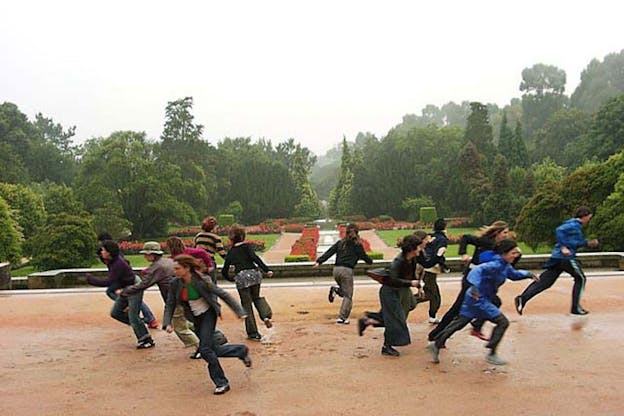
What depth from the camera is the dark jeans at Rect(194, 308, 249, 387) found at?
5.35m

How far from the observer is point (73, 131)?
302ft

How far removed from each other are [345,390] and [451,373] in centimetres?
118

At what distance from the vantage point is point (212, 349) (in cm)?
541

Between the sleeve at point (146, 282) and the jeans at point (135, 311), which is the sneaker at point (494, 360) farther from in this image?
the jeans at point (135, 311)

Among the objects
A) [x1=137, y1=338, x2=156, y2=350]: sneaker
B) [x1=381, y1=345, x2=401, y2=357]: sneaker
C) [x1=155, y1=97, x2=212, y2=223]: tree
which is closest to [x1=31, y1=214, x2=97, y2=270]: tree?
[x1=137, y1=338, x2=156, y2=350]: sneaker

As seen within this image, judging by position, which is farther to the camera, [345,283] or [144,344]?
[345,283]

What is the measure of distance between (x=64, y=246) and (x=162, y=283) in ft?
47.9

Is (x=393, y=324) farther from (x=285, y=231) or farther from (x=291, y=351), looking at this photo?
(x=285, y=231)

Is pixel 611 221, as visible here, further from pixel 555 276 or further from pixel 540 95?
pixel 540 95

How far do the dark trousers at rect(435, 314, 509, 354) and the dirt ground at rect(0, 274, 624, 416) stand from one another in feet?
0.82

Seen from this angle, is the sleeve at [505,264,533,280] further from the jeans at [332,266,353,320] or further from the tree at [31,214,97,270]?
the tree at [31,214,97,270]

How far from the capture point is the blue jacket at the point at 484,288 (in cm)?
588

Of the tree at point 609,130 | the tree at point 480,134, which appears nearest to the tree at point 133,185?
the tree at point 480,134

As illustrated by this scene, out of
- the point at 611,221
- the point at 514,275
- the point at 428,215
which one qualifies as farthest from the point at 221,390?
the point at 428,215
